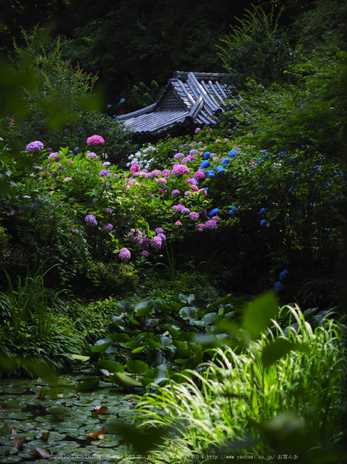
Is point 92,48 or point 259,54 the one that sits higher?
point 92,48

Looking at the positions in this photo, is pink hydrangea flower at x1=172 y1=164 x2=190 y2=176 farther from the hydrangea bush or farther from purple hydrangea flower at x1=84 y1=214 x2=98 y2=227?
purple hydrangea flower at x1=84 y1=214 x2=98 y2=227

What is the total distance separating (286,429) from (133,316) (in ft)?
12.4

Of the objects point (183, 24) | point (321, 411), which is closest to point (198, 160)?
point (321, 411)

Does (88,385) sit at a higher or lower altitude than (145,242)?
lower

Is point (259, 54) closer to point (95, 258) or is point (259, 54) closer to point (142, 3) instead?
point (95, 258)

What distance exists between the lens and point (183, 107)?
13742 millimetres

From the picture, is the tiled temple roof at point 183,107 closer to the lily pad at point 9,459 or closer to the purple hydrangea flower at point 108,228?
the purple hydrangea flower at point 108,228

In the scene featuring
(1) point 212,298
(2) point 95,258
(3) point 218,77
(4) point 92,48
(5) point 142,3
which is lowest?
(1) point 212,298

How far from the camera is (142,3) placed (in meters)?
21.4

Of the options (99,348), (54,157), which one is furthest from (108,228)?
(99,348)

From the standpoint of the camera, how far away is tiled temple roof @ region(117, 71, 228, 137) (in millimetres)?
12109

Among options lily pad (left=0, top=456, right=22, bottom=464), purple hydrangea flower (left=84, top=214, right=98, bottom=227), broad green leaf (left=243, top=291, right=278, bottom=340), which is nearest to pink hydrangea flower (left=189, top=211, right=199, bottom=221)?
purple hydrangea flower (left=84, top=214, right=98, bottom=227)

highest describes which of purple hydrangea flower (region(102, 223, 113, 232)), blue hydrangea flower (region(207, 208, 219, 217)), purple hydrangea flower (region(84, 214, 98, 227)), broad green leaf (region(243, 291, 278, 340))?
broad green leaf (region(243, 291, 278, 340))

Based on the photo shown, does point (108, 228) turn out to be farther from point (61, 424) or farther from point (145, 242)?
point (61, 424)
